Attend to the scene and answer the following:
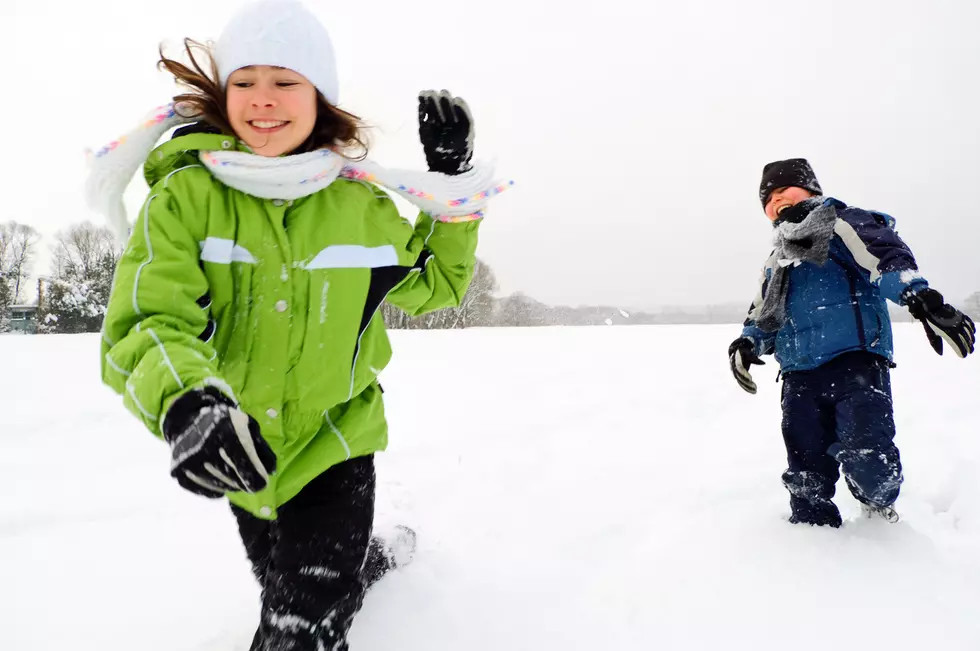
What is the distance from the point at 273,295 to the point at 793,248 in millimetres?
2381

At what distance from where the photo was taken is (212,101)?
173 cm

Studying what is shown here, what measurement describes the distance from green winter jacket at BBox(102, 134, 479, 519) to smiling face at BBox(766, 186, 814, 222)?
220cm

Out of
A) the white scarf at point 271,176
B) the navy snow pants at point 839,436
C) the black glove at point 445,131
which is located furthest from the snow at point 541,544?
the black glove at point 445,131

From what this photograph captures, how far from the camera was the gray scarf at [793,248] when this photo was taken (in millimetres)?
2598

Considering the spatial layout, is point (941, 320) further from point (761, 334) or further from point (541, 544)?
point (541, 544)

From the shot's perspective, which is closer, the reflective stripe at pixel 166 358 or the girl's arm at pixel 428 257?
the reflective stripe at pixel 166 358

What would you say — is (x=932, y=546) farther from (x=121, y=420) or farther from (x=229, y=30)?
(x=121, y=420)

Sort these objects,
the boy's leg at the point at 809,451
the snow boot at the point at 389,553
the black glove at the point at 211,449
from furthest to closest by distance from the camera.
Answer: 1. the boy's leg at the point at 809,451
2. the snow boot at the point at 389,553
3. the black glove at the point at 211,449

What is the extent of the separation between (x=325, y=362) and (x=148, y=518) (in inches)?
64.3

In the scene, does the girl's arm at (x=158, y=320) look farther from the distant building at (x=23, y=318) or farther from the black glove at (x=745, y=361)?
the distant building at (x=23, y=318)

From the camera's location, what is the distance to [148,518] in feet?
8.29

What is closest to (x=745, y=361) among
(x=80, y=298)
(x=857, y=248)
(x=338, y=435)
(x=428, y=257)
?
(x=857, y=248)

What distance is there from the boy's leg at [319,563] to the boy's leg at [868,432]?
83.5 inches

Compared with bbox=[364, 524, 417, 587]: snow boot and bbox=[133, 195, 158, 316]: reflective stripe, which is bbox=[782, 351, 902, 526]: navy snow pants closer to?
bbox=[364, 524, 417, 587]: snow boot
